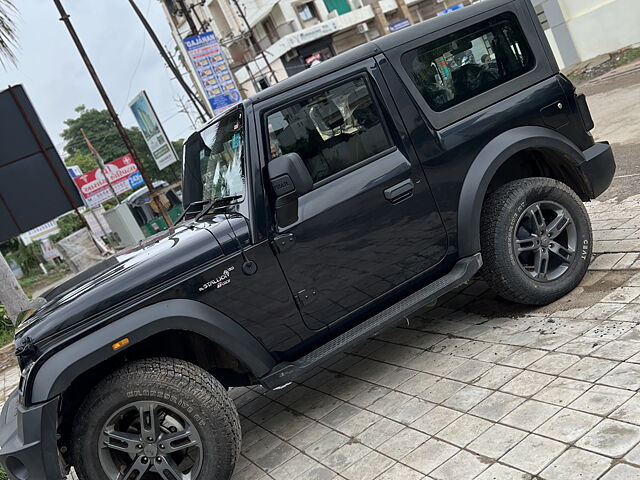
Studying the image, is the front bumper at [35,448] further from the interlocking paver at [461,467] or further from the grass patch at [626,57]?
the grass patch at [626,57]

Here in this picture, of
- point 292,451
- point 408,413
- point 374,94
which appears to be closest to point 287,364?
point 292,451

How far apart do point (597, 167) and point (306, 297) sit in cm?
247

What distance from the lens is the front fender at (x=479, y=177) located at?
4.14 metres

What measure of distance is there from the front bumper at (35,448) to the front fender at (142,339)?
69mm

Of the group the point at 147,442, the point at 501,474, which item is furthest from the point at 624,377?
the point at 147,442

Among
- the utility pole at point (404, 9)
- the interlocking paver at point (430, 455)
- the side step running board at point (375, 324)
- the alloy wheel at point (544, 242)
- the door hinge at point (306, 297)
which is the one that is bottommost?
the interlocking paver at point (430, 455)

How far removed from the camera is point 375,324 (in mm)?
3848

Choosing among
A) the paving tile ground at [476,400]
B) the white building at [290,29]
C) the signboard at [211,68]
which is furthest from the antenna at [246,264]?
the white building at [290,29]

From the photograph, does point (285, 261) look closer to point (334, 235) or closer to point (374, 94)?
point (334, 235)

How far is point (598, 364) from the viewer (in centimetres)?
333

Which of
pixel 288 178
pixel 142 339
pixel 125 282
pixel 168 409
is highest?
pixel 288 178

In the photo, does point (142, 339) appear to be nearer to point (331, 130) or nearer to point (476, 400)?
point (331, 130)

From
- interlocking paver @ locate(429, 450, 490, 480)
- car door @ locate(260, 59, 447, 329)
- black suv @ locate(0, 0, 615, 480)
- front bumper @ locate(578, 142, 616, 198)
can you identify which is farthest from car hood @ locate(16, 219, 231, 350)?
front bumper @ locate(578, 142, 616, 198)

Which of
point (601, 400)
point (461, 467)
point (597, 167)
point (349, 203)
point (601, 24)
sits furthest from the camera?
point (601, 24)
